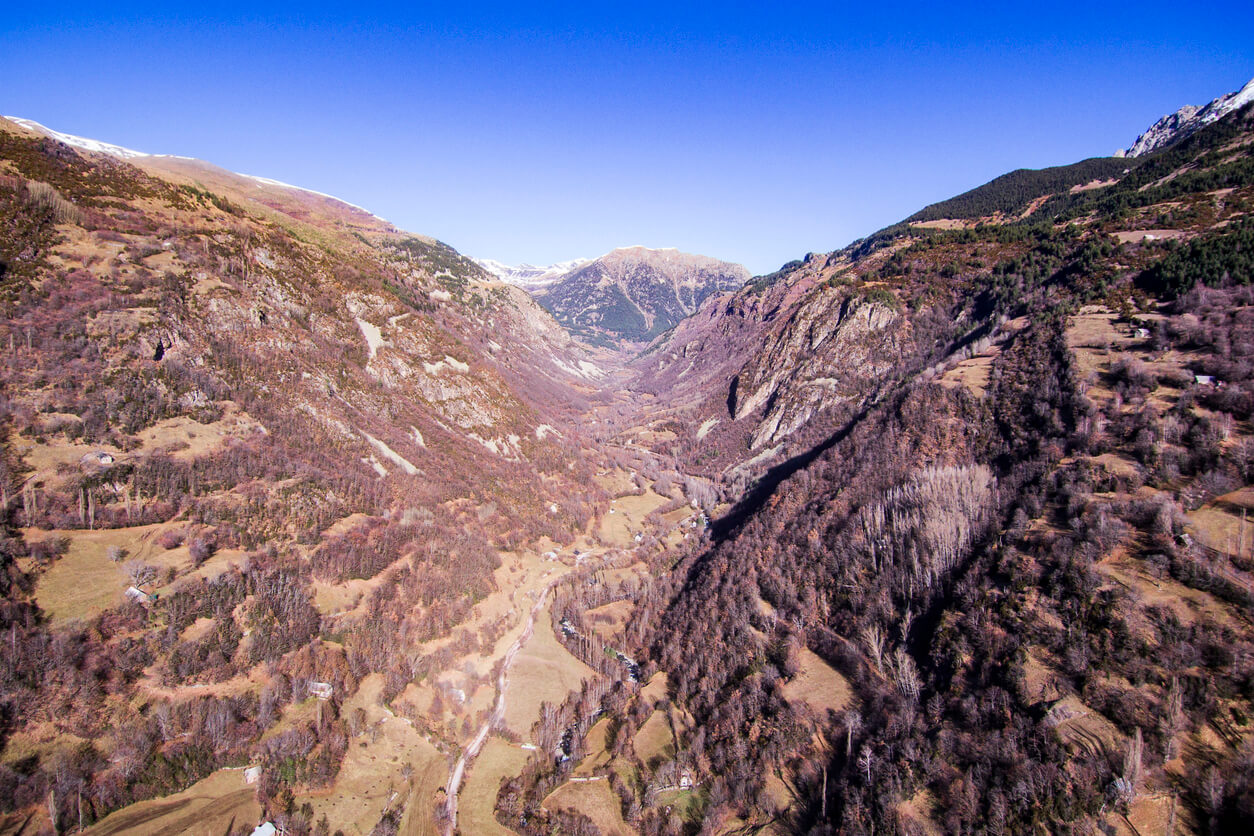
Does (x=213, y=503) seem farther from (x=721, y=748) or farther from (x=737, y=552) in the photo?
(x=737, y=552)

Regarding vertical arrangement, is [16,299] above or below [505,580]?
above

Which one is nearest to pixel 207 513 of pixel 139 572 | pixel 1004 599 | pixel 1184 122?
pixel 139 572

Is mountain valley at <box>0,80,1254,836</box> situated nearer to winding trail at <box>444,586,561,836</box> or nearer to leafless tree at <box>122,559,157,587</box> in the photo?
leafless tree at <box>122,559,157,587</box>

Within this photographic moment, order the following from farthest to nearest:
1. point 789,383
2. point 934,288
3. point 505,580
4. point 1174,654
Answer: point 789,383 < point 934,288 < point 505,580 < point 1174,654

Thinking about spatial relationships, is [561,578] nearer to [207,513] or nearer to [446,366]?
[207,513]

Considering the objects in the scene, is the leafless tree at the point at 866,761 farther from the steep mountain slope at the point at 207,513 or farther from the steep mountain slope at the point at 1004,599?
the steep mountain slope at the point at 207,513

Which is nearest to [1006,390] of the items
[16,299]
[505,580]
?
[505,580]

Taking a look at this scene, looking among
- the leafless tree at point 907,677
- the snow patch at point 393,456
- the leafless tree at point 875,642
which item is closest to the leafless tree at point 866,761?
the leafless tree at point 907,677
